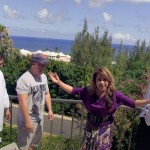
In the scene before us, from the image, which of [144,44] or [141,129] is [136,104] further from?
[144,44]

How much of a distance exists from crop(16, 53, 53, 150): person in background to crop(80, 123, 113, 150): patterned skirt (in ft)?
2.05

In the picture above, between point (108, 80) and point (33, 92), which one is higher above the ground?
point (108, 80)

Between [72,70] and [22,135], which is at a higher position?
[22,135]

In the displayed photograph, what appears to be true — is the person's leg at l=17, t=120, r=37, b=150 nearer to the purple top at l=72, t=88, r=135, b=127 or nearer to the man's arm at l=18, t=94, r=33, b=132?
the man's arm at l=18, t=94, r=33, b=132

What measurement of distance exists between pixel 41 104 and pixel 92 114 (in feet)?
2.20

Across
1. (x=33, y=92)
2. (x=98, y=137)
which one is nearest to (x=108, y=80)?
(x=98, y=137)

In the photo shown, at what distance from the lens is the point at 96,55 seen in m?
37.2

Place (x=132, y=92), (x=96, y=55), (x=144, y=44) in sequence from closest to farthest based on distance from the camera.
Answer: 1. (x=132, y=92)
2. (x=96, y=55)
3. (x=144, y=44)

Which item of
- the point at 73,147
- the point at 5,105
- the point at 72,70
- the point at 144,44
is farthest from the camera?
the point at 144,44

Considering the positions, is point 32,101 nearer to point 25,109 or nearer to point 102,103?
point 25,109

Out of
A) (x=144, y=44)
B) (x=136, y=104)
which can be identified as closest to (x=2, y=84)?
(x=136, y=104)

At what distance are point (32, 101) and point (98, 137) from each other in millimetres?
844

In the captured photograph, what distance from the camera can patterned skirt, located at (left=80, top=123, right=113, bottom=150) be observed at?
13.0 ft

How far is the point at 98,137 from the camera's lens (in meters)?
3.98
